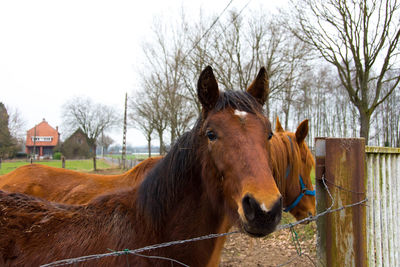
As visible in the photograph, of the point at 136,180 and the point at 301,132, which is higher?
the point at 301,132

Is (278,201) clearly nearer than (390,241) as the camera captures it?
Yes

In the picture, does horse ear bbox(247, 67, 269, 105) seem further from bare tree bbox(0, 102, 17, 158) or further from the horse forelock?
bare tree bbox(0, 102, 17, 158)

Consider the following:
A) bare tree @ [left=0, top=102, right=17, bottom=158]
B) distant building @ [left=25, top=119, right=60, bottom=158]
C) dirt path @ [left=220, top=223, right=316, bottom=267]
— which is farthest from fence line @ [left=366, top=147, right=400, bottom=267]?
distant building @ [left=25, top=119, right=60, bottom=158]

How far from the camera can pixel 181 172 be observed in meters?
1.78

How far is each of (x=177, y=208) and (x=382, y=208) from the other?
81.2 inches

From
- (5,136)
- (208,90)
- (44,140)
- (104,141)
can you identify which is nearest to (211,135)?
(208,90)

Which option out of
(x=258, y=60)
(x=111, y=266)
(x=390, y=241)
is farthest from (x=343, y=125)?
(x=111, y=266)

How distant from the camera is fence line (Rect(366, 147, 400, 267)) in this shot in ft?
7.41

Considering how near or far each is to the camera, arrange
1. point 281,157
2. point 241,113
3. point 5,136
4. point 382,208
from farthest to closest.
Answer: point 5,136, point 281,157, point 382,208, point 241,113

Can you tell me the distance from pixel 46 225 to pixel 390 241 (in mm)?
3146

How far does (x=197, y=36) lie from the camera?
552 inches

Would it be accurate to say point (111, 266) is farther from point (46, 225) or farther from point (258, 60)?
point (258, 60)

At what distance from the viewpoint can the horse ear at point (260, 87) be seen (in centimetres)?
186

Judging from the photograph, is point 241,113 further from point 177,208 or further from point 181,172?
point 177,208
